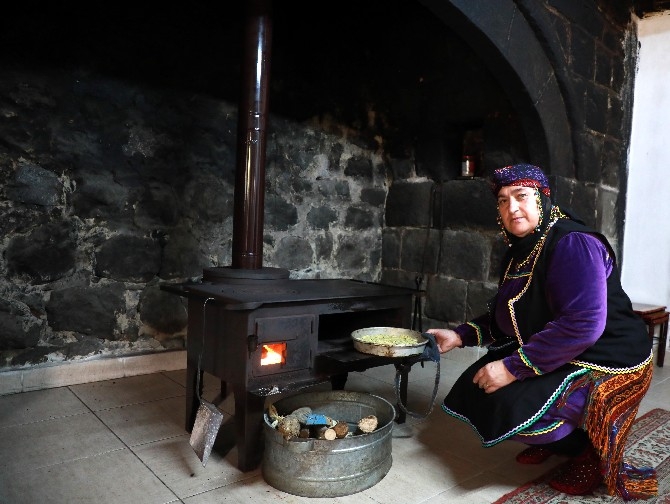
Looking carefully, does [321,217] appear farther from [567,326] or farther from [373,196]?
[567,326]

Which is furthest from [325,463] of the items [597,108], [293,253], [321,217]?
[597,108]

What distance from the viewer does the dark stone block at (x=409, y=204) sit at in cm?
397

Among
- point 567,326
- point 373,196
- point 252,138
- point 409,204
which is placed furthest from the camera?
point 373,196

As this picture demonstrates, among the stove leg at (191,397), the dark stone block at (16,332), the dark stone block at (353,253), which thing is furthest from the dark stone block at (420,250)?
the dark stone block at (16,332)

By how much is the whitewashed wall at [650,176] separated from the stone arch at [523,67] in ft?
2.84

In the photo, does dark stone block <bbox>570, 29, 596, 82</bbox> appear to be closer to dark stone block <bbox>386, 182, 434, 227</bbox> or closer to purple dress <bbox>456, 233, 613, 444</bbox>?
dark stone block <bbox>386, 182, 434, 227</bbox>

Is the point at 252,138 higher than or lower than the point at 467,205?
higher

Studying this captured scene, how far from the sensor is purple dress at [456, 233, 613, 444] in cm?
173

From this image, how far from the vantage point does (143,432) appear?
89.3 inches

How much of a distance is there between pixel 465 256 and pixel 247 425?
2.25m

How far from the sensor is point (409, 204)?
13.5ft

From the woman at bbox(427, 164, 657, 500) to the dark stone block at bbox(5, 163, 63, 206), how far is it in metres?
2.26

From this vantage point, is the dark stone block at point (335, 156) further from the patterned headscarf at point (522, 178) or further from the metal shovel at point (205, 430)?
the metal shovel at point (205, 430)

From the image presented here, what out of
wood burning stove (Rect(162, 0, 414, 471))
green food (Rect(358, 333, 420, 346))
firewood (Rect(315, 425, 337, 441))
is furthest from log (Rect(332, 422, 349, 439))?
green food (Rect(358, 333, 420, 346))
